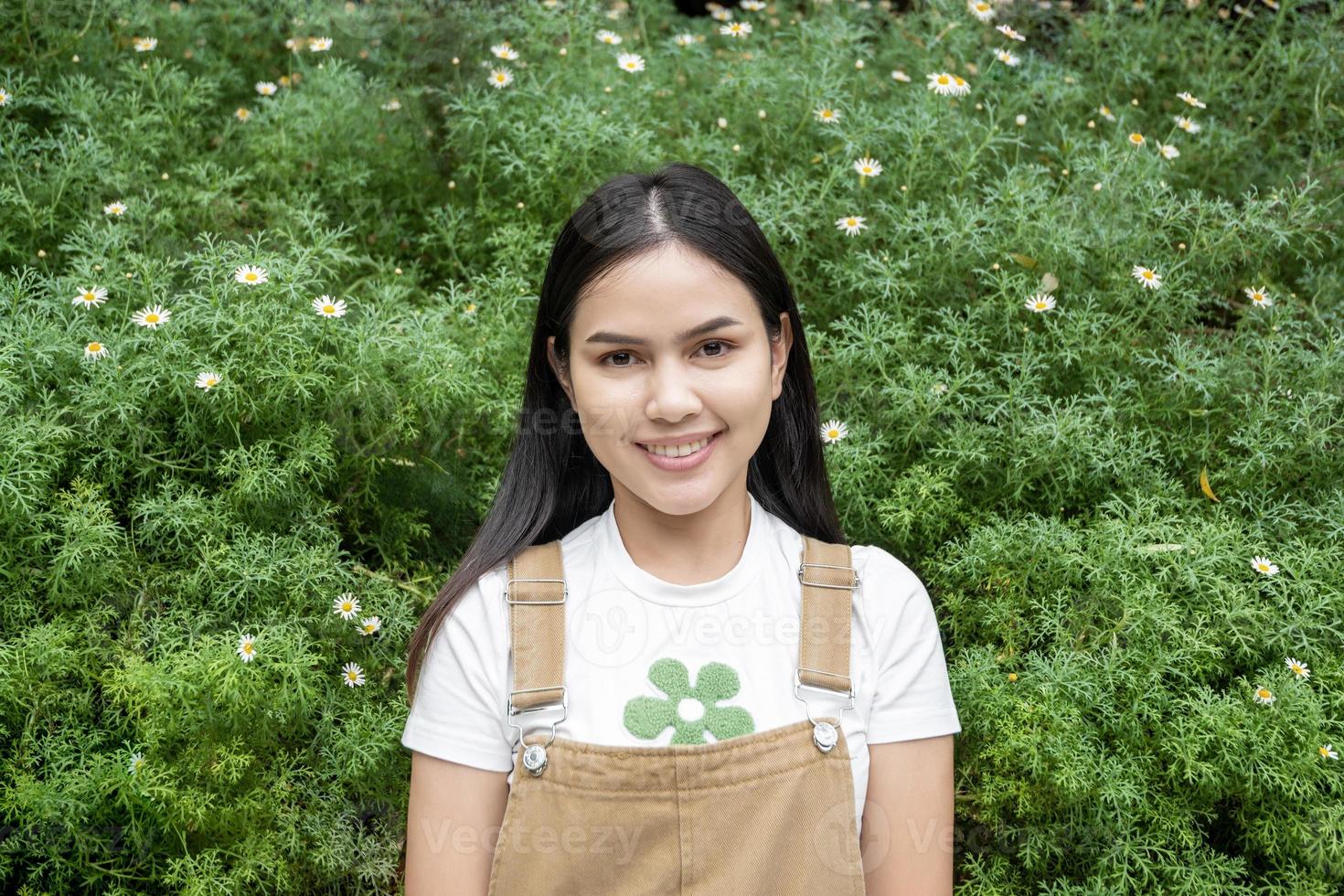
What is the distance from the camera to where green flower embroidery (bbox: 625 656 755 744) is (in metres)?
2.04

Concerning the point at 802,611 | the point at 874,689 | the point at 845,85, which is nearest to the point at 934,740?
the point at 874,689

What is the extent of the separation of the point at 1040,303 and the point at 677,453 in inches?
59.4

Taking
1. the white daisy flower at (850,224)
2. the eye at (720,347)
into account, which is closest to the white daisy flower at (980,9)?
the white daisy flower at (850,224)

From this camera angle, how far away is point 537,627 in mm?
2088

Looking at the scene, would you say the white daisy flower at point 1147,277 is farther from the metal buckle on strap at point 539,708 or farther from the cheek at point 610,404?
the metal buckle on strap at point 539,708

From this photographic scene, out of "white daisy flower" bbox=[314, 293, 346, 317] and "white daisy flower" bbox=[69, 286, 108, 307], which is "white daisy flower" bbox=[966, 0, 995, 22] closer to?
"white daisy flower" bbox=[314, 293, 346, 317]

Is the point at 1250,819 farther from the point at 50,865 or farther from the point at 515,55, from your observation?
the point at 515,55

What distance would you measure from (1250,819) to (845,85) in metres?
2.59

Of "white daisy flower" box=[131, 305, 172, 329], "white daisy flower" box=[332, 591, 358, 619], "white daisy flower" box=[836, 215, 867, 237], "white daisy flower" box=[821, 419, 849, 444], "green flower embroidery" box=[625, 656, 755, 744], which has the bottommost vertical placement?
"white daisy flower" box=[332, 591, 358, 619]

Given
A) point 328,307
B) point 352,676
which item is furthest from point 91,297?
point 352,676

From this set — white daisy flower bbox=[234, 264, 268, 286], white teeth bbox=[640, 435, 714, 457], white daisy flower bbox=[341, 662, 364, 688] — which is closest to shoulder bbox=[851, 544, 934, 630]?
white teeth bbox=[640, 435, 714, 457]

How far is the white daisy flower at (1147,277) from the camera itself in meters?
3.18

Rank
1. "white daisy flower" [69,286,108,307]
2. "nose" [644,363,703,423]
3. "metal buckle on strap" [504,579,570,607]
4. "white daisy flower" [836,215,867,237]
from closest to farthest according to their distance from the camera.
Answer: "nose" [644,363,703,423], "metal buckle on strap" [504,579,570,607], "white daisy flower" [69,286,108,307], "white daisy flower" [836,215,867,237]

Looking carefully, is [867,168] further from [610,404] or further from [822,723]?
[822,723]
